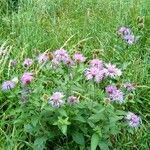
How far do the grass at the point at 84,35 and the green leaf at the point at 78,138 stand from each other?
39cm

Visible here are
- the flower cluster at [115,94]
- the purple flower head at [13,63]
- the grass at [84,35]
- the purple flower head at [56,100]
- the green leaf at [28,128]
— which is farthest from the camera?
the purple flower head at [13,63]

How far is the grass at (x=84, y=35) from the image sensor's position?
3.61 metres

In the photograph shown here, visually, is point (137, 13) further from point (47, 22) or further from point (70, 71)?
point (70, 71)

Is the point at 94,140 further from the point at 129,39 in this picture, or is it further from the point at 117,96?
the point at 129,39

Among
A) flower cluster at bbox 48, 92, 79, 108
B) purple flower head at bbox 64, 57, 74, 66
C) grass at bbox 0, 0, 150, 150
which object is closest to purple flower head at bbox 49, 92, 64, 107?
flower cluster at bbox 48, 92, 79, 108

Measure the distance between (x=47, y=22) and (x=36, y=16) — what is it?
0.42ft

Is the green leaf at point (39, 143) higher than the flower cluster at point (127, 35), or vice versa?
the flower cluster at point (127, 35)

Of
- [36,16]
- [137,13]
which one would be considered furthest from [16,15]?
[137,13]

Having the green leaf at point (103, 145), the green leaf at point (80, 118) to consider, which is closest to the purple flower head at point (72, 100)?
the green leaf at point (80, 118)

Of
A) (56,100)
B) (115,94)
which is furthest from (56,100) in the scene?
(115,94)

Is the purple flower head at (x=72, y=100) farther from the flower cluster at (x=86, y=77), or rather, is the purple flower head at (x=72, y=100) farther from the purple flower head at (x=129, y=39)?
the purple flower head at (x=129, y=39)

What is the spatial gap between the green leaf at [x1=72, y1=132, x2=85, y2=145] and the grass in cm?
39

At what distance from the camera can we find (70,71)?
10.3ft

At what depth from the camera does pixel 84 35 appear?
4.55m
